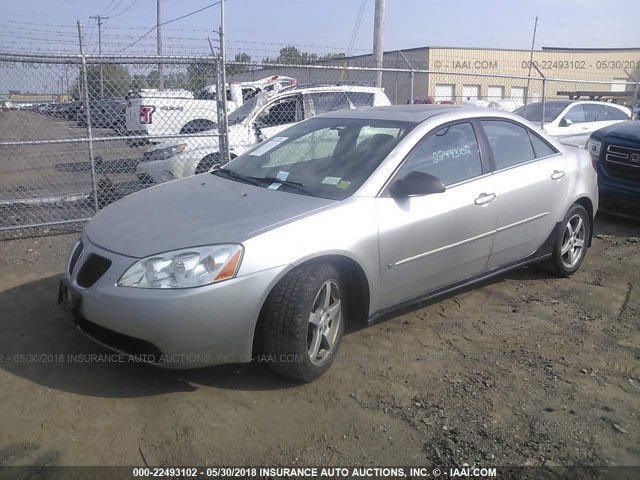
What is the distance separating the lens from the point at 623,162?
7070 mm

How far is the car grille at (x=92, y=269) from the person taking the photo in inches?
124

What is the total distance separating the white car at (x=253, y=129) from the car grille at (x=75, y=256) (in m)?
4.34

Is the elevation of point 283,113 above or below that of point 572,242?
above

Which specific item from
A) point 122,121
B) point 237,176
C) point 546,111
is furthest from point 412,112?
point 546,111

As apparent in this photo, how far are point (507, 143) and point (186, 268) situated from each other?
2.94 meters

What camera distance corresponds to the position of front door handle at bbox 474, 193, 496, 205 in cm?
409

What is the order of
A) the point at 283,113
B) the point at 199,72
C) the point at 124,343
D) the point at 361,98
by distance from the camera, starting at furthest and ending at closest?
the point at 361,98 → the point at 283,113 → the point at 199,72 → the point at 124,343

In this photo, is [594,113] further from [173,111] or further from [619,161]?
[173,111]

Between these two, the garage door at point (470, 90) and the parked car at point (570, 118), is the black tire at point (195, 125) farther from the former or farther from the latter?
the garage door at point (470, 90)

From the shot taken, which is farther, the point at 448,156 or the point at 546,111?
the point at 546,111

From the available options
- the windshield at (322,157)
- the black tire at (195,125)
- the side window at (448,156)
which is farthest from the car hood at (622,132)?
the black tire at (195,125)

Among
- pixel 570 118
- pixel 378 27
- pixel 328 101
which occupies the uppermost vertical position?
pixel 378 27

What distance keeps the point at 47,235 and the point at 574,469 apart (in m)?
5.76

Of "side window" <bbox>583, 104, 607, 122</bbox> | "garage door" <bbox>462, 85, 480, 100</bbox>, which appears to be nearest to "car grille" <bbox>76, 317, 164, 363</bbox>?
"side window" <bbox>583, 104, 607, 122</bbox>
